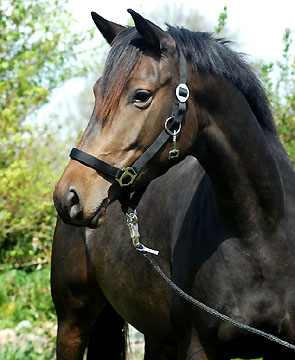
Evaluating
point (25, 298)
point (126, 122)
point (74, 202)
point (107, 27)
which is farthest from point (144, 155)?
point (25, 298)

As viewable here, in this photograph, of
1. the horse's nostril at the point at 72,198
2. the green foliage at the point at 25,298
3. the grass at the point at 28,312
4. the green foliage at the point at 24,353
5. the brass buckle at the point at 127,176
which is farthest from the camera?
the green foliage at the point at 25,298

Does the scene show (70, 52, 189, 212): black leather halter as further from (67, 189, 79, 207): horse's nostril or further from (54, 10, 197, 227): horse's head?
(67, 189, 79, 207): horse's nostril

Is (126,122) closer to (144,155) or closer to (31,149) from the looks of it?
(144,155)

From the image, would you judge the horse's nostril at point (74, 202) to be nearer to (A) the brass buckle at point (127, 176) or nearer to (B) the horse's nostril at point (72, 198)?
(B) the horse's nostril at point (72, 198)

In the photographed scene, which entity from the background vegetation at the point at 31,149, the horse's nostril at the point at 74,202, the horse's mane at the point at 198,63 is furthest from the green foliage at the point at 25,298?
the horse's nostril at the point at 74,202

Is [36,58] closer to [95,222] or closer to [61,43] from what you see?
[61,43]

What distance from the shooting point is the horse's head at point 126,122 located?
256cm

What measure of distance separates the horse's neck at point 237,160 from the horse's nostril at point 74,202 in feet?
2.14

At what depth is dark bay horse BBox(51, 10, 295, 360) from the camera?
265 centimetres

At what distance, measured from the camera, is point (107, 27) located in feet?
9.98

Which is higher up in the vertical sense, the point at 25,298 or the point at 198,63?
the point at 198,63

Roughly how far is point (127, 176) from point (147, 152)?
0.43 ft

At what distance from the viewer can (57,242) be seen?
457 centimetres

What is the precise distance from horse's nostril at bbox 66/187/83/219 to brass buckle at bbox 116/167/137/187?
195mm
